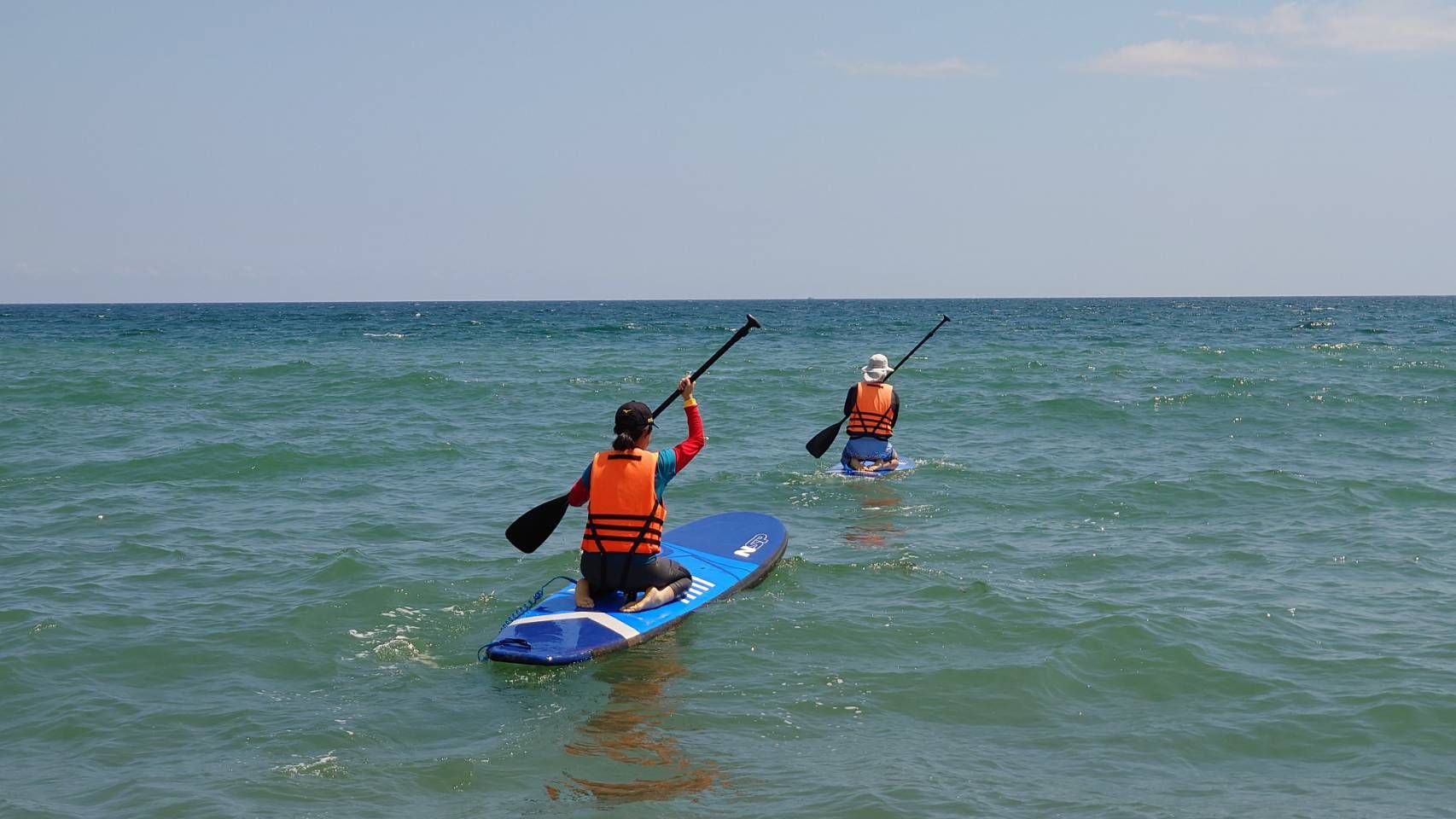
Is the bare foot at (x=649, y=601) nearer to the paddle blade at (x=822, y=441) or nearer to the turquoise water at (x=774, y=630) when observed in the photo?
the turquoise water at (x=774, y=630)

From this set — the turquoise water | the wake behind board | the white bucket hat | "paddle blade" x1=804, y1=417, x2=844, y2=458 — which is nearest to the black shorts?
the wake behind board

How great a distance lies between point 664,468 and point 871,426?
604 centimetres

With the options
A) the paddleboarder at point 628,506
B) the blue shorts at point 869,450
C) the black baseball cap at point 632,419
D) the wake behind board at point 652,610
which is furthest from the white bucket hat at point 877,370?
the black baseball cap at point 632,419

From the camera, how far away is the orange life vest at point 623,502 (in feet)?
22.4

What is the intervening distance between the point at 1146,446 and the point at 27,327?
48.9 meters

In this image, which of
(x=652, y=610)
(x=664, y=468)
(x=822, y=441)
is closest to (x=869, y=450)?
(x=822, y=441)

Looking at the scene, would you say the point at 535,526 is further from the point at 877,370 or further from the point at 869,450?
the point at 877,370

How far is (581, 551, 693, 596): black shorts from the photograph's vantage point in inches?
273

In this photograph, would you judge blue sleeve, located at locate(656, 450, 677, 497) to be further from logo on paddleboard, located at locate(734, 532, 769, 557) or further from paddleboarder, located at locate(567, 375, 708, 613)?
logo on paddleboard, located at locate(734, 532, 769, 557)

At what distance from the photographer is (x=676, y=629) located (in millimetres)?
7211

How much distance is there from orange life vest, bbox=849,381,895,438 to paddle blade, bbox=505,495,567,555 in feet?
18.0

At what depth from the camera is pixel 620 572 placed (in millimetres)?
6980

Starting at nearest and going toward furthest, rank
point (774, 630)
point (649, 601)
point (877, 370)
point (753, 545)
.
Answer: point (649, 601) → point (774, 630) → point (753, 545) → point (877, 370)

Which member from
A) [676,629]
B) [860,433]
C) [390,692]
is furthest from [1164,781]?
[860,433]
